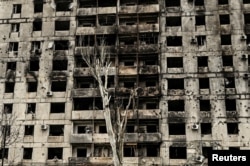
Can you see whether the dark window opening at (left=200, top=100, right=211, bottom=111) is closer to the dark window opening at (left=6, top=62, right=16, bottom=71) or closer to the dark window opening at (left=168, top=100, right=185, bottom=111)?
the dark window opening at (left=168, top=100, right=185, bottom=111)

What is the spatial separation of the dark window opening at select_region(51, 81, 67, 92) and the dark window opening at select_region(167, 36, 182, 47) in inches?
422

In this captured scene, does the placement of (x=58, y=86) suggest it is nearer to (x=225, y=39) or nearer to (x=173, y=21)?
(x=173, y=21)

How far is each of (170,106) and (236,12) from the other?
10.9 m

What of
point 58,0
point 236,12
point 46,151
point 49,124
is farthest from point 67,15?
point 236,12

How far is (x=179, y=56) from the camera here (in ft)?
106

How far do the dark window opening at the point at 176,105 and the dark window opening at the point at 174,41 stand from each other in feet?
18.9

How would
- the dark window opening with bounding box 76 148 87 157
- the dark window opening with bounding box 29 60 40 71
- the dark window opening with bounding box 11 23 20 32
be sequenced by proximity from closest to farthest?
the dark window opening with bounding box 76 148 87 157 < the dark window opening with bounding box 29 60 40 71 < the dark window opening with bounding box 11 23 20 32

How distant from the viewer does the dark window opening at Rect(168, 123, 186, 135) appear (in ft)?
101

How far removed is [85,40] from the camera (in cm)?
3438

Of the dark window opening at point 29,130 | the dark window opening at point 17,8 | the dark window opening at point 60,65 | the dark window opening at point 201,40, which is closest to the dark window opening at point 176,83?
the dark window opening at point 201,40

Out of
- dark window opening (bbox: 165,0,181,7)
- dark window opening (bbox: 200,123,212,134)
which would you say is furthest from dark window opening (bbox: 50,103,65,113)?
dark window opening (bbox: 165,0,181,7)

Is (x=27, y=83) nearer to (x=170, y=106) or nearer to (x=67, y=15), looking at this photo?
(x=67, y=15)

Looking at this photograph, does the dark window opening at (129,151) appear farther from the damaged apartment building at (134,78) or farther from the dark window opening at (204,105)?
the dark window opening at (204,105)

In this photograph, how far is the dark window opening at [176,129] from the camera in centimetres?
3070
